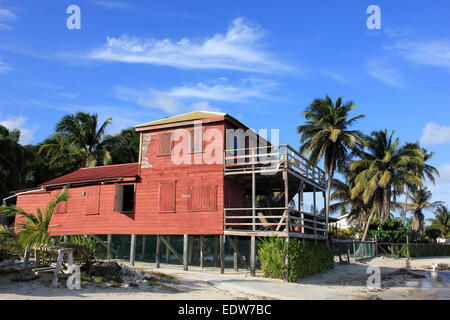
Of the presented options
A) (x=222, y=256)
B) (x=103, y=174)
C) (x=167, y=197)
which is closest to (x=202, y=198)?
Result: (x=167, y=197)

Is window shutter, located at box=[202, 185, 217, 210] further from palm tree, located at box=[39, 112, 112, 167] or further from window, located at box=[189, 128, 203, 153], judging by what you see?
palm tree, located at box=[39, 112, 112, 167]

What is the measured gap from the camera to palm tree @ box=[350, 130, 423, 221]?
36938 millimetres

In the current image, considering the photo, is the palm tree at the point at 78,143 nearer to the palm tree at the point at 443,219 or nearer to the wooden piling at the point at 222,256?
the wooden piling at the point at 222,256

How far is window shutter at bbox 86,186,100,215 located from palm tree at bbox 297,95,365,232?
1888 centimetres

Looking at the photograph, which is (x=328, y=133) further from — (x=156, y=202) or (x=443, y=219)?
(x=443, y=219)

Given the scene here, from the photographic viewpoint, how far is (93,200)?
23.0 meters

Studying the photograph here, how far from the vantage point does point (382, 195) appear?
38.6m

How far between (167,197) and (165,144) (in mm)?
2925

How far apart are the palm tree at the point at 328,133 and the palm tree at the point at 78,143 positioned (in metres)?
18.4

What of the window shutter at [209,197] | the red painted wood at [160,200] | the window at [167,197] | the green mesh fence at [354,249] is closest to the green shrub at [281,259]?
the red painted wood at [160,200]

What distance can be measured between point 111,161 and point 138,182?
51.8ft

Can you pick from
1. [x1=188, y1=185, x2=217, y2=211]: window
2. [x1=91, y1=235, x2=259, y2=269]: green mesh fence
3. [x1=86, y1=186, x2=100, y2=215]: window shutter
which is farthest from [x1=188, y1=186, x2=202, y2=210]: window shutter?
[x1=86, y1=186, x2=100, y2=215]: window shutter
